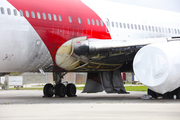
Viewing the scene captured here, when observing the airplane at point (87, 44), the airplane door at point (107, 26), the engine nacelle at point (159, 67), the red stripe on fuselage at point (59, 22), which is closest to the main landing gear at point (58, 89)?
the airplane at point (87, 44)

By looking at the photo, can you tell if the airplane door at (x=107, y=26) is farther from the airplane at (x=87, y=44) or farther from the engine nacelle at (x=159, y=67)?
the engine nacelle at (x=159, y=67)

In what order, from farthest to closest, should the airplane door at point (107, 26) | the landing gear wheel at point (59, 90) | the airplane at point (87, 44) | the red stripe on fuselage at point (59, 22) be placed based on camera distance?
1. the landing gear wheel at point (59, 90)
2. the airplane door at point (107, 26)
3. the red stripe on fuselage at point (59, 22)
4. the airplane at point (87, 44)

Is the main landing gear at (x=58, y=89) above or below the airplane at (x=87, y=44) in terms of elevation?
below

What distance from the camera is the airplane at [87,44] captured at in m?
Answer: 13.1

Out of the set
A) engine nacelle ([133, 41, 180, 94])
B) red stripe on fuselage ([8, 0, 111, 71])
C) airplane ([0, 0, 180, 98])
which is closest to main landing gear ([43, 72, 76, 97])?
airplane ([0, 0, 180, 98])

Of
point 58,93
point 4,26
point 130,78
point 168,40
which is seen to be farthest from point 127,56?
point 130,78

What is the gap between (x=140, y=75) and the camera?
13383 mm

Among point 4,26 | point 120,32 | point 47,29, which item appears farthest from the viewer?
point 120,32

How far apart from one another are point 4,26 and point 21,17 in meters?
0.79

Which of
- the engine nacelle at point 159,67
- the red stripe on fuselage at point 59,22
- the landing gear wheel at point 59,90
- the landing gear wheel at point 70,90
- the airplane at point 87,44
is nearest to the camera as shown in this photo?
the engine nacelle at point 159,67

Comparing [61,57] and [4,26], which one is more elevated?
[4,26]

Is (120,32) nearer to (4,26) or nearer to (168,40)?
(168,40)

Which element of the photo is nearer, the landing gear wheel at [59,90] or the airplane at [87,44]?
the airplane at [87,44]

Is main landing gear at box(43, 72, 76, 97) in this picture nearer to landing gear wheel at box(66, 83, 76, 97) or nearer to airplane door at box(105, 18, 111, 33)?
landing gear wheel at box(66, 83, 76, 97)
